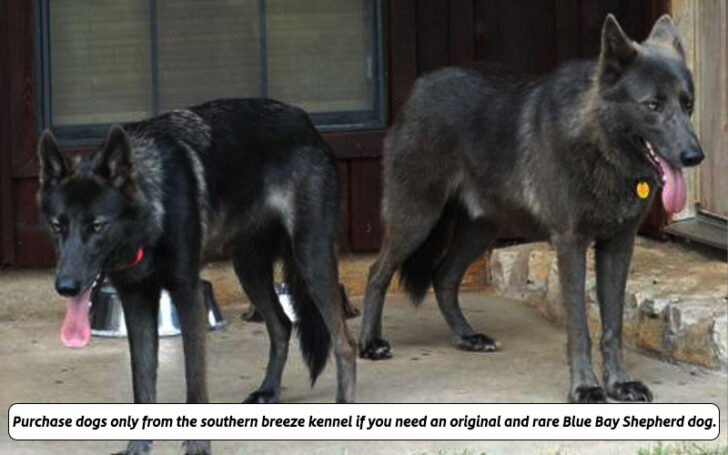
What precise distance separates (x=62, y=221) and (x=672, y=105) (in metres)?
2.59

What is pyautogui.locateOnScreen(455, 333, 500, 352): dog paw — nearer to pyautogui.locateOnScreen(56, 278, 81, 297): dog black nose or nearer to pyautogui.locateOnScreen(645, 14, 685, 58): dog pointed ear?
pyautogui.locateOnScreen(645, 14, 685, 58): dog pointed ear

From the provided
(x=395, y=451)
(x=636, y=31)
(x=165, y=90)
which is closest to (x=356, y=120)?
(x=165, y=90)

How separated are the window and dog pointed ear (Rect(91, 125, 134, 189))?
124 inches

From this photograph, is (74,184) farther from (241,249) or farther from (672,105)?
(672,105)

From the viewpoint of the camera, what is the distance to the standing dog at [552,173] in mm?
7152

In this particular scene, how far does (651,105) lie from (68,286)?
8.47 feet

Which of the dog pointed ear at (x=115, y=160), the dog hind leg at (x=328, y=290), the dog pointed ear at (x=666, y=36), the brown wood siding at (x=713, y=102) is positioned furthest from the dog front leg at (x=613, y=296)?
the dog pointed ear at (x=115, y=160)

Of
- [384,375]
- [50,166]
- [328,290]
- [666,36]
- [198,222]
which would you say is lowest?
[384,375]

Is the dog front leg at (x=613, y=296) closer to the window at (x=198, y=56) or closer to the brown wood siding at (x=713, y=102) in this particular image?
the brown wood siding at (x=713, y=102)

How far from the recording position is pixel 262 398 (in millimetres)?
7379

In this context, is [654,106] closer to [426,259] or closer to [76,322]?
[426,259]

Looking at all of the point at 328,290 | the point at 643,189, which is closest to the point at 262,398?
the point at 328,290

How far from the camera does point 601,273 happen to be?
25.2 ft
